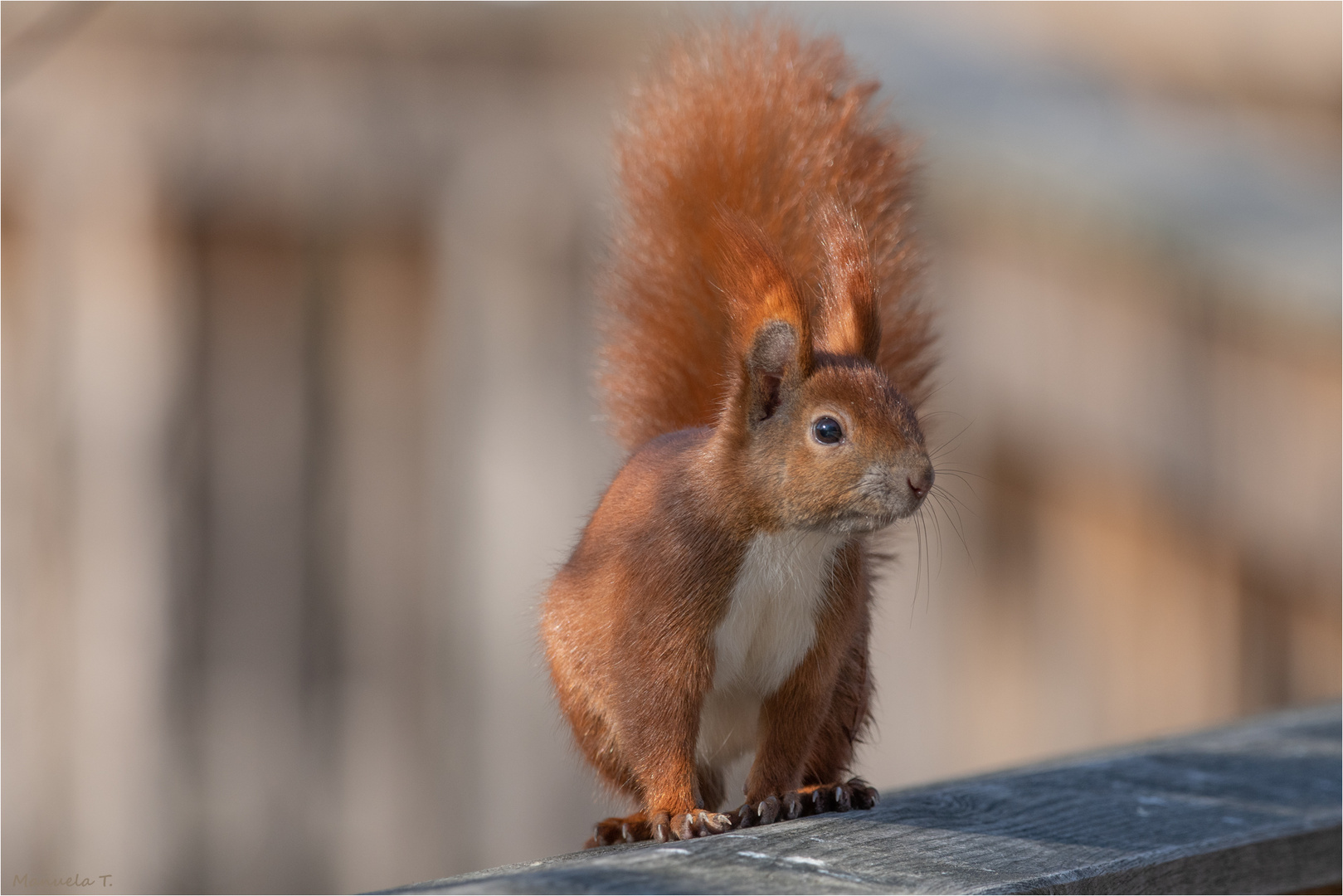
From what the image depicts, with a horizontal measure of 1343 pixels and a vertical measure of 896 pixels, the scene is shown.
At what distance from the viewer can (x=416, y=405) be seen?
2.99 meters

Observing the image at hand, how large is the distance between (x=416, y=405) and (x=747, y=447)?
66.1 inches

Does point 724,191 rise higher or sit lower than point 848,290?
higher

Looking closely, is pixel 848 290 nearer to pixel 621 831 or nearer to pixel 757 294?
pixel 757 294

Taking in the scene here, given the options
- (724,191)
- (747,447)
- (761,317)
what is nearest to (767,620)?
(747,447)

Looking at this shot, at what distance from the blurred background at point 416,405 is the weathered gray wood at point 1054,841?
72 cm

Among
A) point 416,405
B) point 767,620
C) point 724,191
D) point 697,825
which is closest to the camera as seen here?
point 697,825

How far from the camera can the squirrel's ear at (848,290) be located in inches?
57.1

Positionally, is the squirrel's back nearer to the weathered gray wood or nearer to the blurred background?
the weathered gray wood

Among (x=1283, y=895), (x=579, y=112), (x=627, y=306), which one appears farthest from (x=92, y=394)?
(x=1283, y=895)

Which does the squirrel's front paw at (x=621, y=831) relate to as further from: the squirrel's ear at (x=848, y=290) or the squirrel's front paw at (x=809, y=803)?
the squirrel's ear at (x=848, y=290)

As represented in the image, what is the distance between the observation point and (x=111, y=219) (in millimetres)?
2846

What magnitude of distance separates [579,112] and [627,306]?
134 centimetres

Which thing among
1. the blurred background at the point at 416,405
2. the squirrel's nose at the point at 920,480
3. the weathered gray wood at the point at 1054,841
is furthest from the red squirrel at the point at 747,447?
Result: the blurred background at the point at 416,405

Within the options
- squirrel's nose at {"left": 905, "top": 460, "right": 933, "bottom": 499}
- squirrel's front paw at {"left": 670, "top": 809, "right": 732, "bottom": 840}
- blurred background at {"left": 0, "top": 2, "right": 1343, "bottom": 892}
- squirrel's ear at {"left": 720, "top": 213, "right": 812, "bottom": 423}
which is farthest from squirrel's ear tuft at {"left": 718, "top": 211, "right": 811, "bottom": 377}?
blurred background at {"left": 0, "top": 2, "right": 1343, "bottom": 892}
